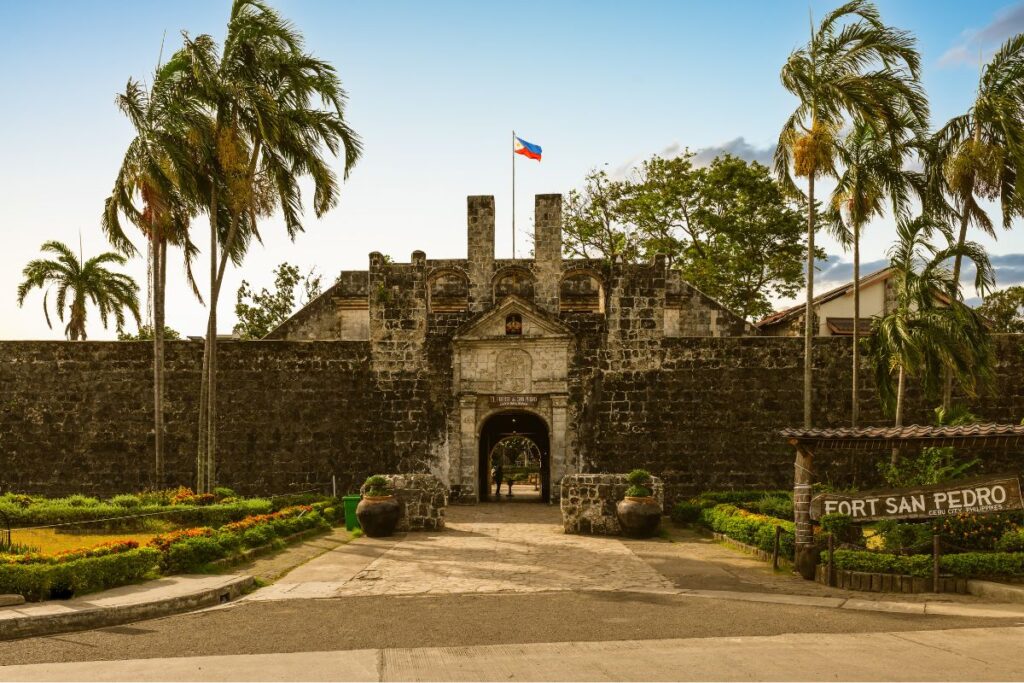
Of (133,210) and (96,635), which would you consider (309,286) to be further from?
(96,635)

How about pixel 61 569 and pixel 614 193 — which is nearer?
pixel 61 569

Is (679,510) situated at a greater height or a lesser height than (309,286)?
lesser

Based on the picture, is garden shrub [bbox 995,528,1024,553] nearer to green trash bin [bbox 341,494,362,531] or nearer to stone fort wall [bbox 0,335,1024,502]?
stone fort wall [bbox 0,335,1024,502]

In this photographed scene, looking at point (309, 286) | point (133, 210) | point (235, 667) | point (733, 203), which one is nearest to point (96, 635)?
point (235, 667)

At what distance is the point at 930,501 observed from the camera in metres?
12.5

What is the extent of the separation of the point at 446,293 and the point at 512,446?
69.1 ft

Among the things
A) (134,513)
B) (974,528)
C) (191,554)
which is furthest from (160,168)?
(974,528)

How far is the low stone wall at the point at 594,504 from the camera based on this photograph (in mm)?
17453

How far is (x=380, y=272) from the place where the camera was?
74.6 feet

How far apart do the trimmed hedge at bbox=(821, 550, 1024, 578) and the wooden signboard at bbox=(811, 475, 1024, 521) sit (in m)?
0.73

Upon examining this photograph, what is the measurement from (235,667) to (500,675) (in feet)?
7.89

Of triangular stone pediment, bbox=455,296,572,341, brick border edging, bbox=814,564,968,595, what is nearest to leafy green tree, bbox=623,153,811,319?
triangular stone pediment, bbox=455,296,572,341

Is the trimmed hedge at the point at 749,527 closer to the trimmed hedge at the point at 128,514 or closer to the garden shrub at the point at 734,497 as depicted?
the garden shrub at the point at 734,497

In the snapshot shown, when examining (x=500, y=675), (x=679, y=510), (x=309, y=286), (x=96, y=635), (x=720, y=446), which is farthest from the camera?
(x=309, y=286)
